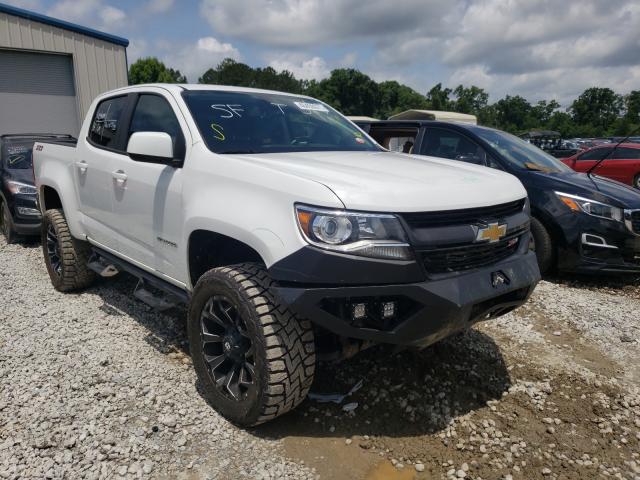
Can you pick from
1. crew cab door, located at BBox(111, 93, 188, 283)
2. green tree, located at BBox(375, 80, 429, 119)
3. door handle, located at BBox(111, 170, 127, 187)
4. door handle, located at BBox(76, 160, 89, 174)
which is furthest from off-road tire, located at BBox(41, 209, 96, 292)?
green tree, located at BBox(375, 80, 429, 119)

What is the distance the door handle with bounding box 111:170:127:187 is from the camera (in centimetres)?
345

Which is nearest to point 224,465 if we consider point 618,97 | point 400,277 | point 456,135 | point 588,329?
point 400,277

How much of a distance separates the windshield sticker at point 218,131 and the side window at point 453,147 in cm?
340

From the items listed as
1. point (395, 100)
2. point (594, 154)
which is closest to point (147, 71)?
point (395, 100)

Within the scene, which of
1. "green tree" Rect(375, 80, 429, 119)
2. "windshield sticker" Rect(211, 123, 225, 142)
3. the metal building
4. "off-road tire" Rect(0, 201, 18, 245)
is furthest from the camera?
"green tree" Rect(375, 80, 429, 119)

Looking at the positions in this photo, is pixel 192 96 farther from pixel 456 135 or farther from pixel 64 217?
pixel 456 135

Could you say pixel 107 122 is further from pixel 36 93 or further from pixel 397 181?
pixel 36 93

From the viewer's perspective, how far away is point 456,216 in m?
2.35

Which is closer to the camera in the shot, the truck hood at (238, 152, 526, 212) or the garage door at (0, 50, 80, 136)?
the truck hood at (238, 152, 526, 212)

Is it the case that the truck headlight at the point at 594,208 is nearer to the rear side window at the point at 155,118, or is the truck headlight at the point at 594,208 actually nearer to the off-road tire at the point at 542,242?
the off-road tire at the point at 542,242

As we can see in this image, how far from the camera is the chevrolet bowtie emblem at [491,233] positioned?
7.89 feet

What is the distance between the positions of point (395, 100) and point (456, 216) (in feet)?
245

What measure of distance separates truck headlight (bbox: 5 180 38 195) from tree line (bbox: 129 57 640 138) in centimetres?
4749

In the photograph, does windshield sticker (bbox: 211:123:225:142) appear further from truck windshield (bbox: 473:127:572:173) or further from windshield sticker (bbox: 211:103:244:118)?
truck windshield (bbox: 473:127:572:173)
